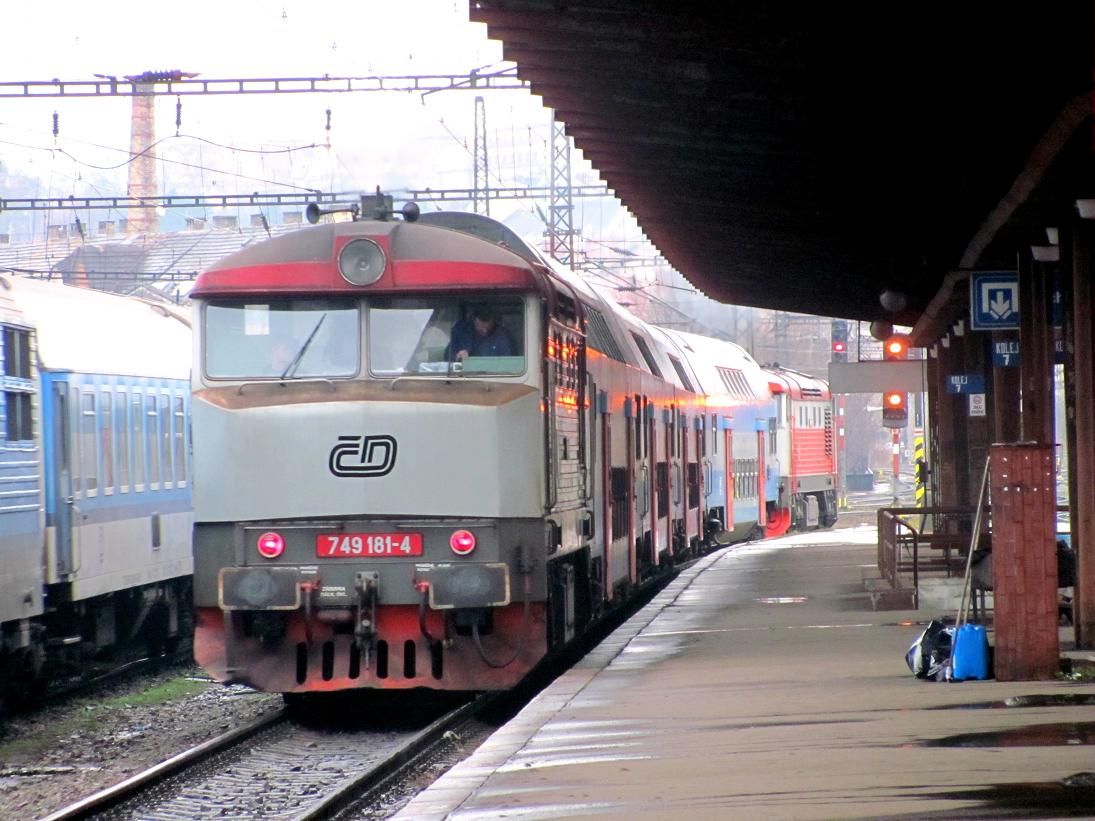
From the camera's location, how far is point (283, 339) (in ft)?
37.8

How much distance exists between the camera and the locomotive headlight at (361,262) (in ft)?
37.6

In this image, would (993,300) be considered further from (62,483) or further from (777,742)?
(62,483)

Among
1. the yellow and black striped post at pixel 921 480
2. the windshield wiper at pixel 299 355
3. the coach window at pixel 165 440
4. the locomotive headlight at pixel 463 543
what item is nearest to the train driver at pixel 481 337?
the windshield wiper at pixel 299 355

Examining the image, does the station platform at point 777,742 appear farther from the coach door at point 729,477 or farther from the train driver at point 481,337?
the coach door at point 729,477

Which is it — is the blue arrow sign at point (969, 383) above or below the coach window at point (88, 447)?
above

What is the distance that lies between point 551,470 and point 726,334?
143ft

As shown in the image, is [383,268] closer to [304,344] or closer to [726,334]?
[304,344]

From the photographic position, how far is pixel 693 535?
2306 cm

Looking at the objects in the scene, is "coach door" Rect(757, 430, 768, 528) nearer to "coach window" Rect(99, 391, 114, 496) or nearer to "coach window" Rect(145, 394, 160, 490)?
"coach window" Rect(145, 394, 160, 490)

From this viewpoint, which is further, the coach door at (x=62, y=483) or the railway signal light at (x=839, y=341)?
the railway signal light at (x=839, y=341)

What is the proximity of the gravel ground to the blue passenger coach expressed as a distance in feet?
1.79

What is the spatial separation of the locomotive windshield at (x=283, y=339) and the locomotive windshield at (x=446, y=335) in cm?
19

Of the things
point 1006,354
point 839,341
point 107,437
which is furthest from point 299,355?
point 839,341

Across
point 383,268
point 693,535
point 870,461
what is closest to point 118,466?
point 383,268
